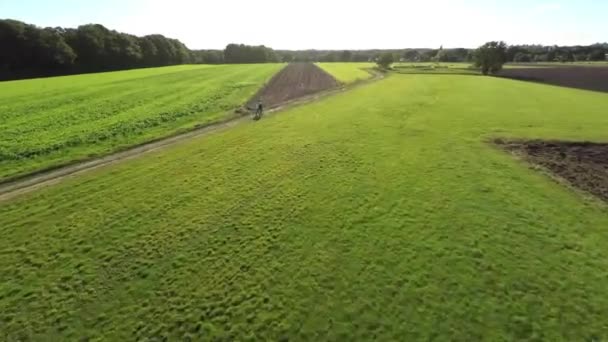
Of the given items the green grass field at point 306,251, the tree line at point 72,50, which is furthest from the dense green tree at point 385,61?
the green grass field at point 306,251

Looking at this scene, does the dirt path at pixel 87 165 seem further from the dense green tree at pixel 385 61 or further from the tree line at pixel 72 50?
the dense green tree at pixel 385 61

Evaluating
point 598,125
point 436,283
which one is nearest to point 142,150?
point 436,283

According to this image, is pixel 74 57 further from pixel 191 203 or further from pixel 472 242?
pixel 472 242

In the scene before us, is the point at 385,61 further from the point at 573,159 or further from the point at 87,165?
the point at 87,165

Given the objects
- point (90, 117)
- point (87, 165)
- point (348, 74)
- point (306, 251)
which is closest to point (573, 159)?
point (306, 251)

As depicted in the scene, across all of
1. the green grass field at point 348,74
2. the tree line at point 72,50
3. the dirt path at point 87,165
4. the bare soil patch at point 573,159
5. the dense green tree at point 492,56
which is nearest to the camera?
the dirt path at point 87,165

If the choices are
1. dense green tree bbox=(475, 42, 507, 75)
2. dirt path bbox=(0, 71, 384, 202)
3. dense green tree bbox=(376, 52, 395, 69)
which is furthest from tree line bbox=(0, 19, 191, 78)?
dense green tree bbox=(475, 42, 507, 75)
